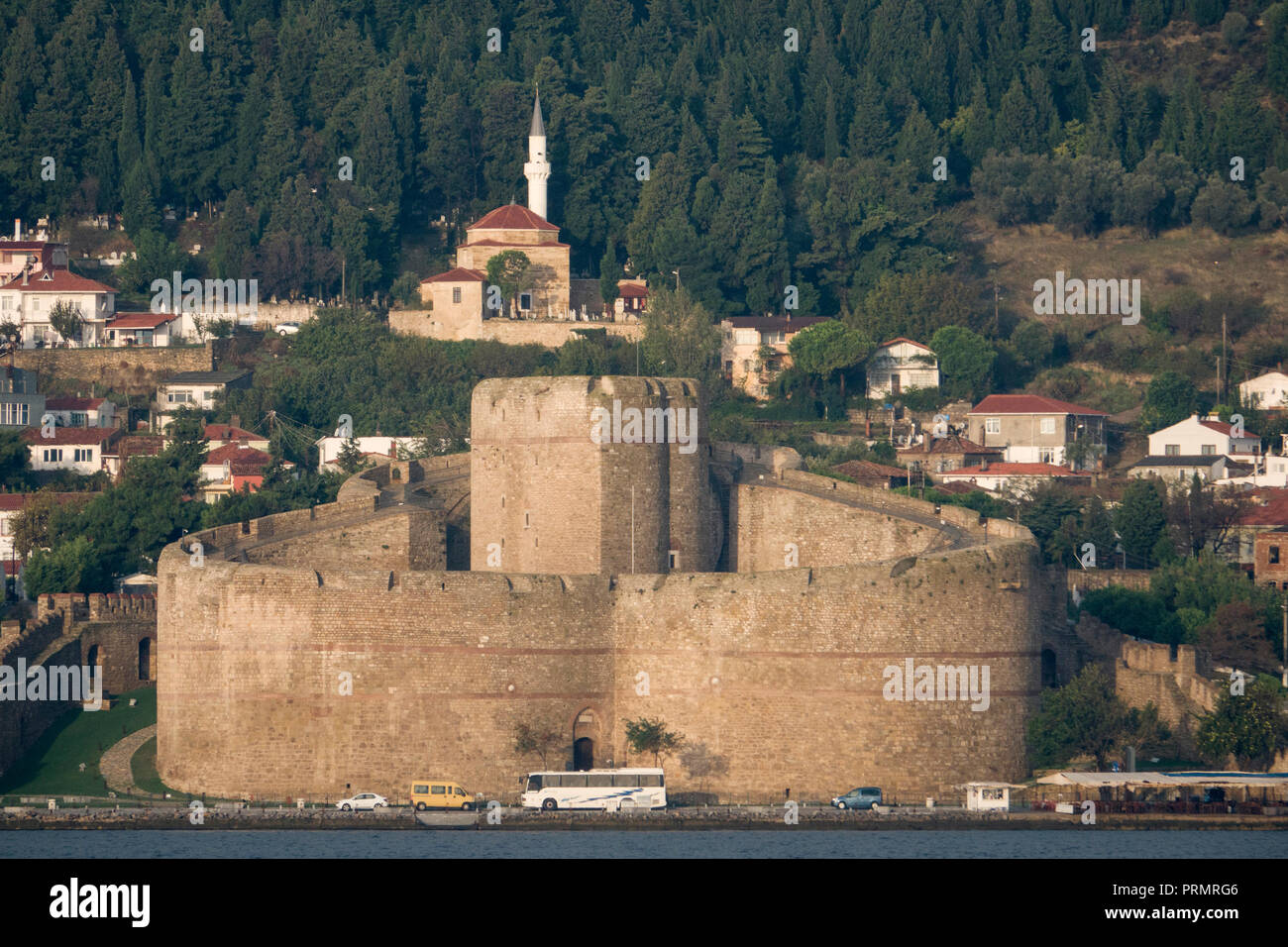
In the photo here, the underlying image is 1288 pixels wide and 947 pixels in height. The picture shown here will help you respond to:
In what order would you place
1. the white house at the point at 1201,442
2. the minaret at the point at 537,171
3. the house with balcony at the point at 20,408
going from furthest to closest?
the minaret at the point at 537,171 < the white house at the point at 1201,442 < the house with balcony at the point at 20,408

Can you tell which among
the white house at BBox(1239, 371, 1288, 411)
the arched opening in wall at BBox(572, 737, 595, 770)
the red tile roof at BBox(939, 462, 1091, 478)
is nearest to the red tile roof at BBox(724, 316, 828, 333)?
the red tile roof at BBox(939, 462, 1091, 478)

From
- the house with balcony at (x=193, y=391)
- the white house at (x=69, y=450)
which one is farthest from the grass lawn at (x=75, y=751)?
the house with balcony at (x=193, y=391)

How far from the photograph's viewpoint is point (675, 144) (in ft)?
453

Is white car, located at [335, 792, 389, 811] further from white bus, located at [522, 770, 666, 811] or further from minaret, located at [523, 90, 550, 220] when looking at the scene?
minaret, located at [523, 90, 550, 220]

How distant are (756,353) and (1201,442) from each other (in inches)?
781

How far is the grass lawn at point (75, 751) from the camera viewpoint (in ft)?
222

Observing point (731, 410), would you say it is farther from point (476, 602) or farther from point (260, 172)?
point (476, 602)

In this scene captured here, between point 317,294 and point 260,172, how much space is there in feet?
24.7

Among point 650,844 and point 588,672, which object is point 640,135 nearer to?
point 588,672

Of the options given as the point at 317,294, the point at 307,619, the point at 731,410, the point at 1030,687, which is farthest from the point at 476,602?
the point at 317,294

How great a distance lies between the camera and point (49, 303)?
4938 inches

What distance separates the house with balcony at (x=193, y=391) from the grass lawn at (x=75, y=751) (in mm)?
39708

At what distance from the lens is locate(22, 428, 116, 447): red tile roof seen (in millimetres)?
105562

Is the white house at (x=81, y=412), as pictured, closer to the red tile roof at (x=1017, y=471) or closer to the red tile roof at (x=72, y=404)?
the red tile roof at (x=72, y=404)
